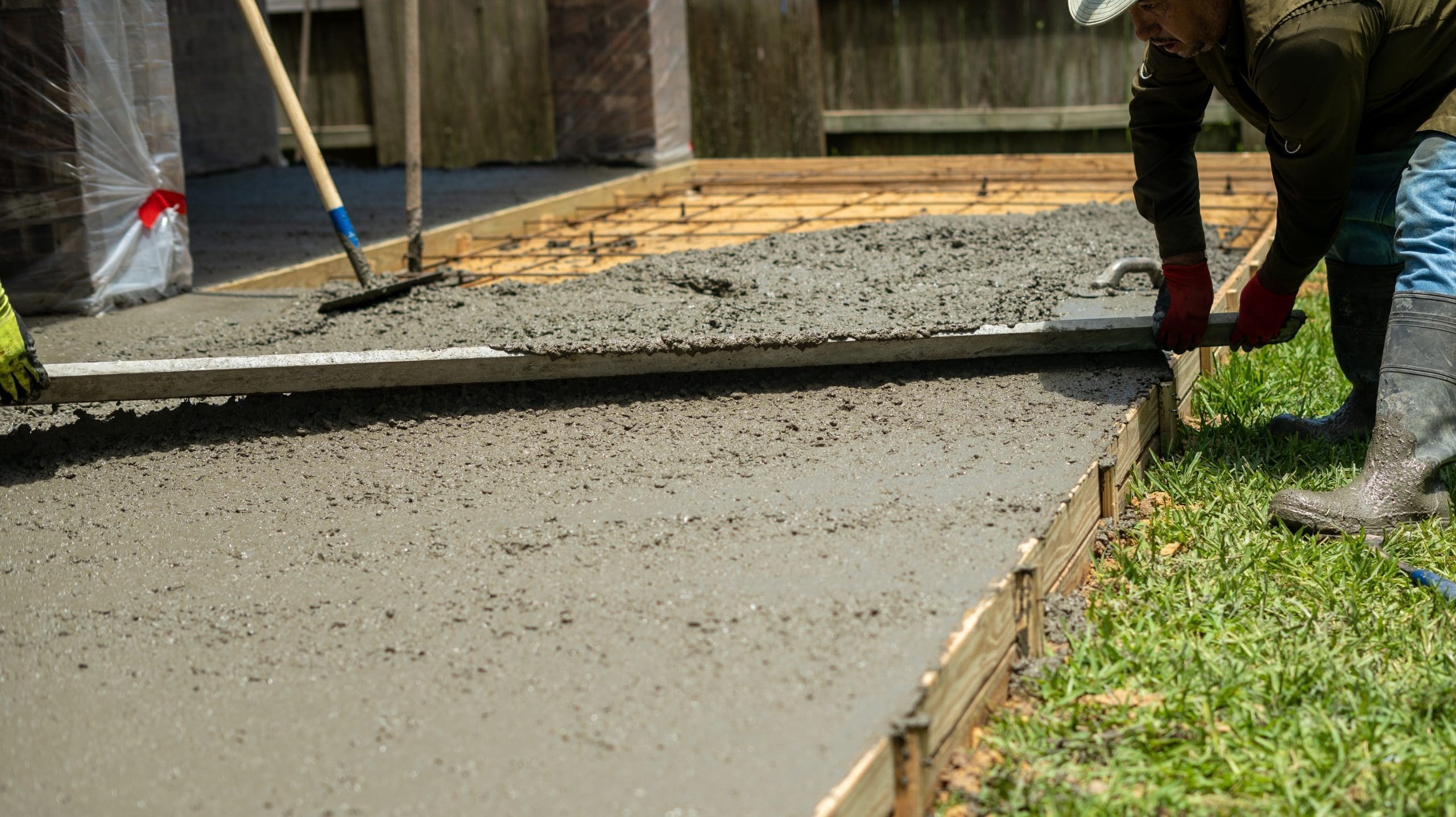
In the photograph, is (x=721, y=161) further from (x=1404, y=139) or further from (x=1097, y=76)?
(x=1404, y=139)

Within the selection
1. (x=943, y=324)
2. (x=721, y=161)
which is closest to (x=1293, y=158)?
(x=943, y=324)

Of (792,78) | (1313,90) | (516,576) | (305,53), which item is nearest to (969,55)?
(792,78)

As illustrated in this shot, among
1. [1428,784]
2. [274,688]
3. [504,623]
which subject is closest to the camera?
[1428,784]

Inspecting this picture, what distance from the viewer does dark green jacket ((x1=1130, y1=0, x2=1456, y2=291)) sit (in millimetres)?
2533

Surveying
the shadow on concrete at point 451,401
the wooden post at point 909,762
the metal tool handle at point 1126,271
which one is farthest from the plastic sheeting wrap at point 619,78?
the wooden post at point 909,762

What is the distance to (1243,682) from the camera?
6.95 ft

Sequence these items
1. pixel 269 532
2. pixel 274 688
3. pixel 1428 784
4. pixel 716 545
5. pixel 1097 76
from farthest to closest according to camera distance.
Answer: pixel 1097 76 < pixel 269 532 < pixel 716 545 < pixel 274 688 < pixel 1428 784

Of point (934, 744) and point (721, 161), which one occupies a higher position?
point (721, 161)

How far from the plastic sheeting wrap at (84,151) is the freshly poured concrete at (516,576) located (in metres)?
1.46

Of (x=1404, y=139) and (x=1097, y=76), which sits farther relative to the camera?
(x=1097, y=76)

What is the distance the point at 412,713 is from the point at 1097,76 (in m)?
8.03

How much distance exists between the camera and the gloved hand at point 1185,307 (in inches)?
124

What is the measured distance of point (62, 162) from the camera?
442cm

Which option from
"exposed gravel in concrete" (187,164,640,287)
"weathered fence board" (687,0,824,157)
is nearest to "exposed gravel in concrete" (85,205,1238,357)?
"exposed gravel in concrete" (187,164,640,287)
